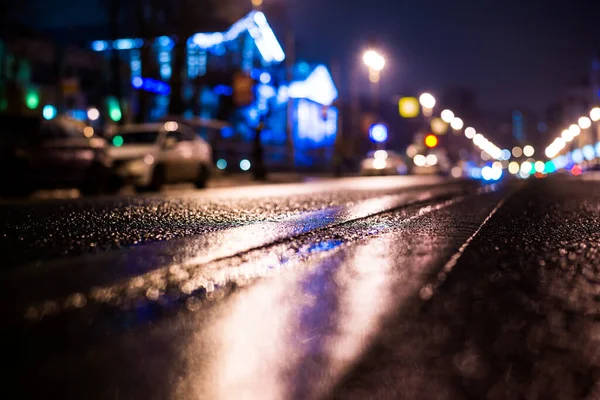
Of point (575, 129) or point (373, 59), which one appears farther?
point (575, 129)

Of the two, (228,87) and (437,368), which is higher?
(228,87)

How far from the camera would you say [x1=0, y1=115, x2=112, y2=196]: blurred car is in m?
13.7

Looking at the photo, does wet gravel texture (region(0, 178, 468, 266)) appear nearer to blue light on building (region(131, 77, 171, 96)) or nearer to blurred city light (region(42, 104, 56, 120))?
blurred city light (region(42, 104, 56, 120))

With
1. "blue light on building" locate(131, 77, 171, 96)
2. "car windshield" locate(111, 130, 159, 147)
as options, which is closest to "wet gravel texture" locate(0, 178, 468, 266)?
"car windshield" locate(111, 130, 159, 147)

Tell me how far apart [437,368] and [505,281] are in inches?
73.5

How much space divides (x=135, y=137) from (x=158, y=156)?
4.27 feet

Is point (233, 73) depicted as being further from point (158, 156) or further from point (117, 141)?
point (158, 156)

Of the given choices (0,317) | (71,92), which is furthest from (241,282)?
(71,92)

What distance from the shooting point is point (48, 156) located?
45.8 feet

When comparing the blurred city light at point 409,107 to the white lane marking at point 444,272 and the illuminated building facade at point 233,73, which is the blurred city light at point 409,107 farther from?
the white lane marking at point 444,272

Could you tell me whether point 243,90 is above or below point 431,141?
above

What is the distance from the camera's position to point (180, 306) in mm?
3459

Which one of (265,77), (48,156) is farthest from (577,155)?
(48,156)

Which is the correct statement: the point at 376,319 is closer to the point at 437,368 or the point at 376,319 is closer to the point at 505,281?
the point at 437,368
